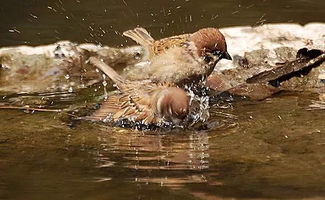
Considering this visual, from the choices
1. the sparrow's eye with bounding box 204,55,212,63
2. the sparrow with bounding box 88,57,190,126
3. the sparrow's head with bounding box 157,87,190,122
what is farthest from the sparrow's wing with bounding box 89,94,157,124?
the sparrow's eye with bounding box 204,55,212,63

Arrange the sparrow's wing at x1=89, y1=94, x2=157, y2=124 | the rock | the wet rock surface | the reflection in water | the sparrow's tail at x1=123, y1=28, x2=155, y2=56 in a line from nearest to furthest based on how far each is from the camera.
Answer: the reflection in water < the sparrow's wing at x1=89, y1=94, x2=157, y2=124 < the wet rock surface < the rock < the sparrow's tail at x1=123, y1=28, x2=155, y2=56

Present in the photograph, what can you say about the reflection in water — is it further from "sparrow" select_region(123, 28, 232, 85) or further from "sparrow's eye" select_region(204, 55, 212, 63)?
"sparrow's eye" select_region(204, 55, 212, 63)

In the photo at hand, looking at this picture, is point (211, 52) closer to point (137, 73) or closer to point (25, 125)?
point (137, 73)

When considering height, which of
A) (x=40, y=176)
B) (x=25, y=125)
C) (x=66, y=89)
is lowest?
(x=40, y=176)

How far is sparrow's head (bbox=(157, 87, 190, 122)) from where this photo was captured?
4875 mm

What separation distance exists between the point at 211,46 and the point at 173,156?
Answer: 180 centimetres

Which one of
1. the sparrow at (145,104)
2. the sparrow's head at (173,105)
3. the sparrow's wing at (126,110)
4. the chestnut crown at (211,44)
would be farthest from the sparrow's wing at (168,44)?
the sparrow's head at (173,105)

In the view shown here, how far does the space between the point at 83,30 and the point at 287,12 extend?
2206 mm

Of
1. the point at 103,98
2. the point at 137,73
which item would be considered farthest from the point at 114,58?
the point at 103,98

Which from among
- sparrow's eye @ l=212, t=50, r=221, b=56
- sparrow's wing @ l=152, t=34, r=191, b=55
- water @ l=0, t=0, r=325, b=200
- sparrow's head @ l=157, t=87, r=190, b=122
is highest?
sparrow's wing @ l=152, t=34, r=191, b=55

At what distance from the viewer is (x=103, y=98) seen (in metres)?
5.82

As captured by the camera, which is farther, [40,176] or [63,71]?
[63,71]

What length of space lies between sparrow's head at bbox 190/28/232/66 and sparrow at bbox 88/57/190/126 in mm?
421

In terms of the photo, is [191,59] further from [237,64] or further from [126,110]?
[126,110]
